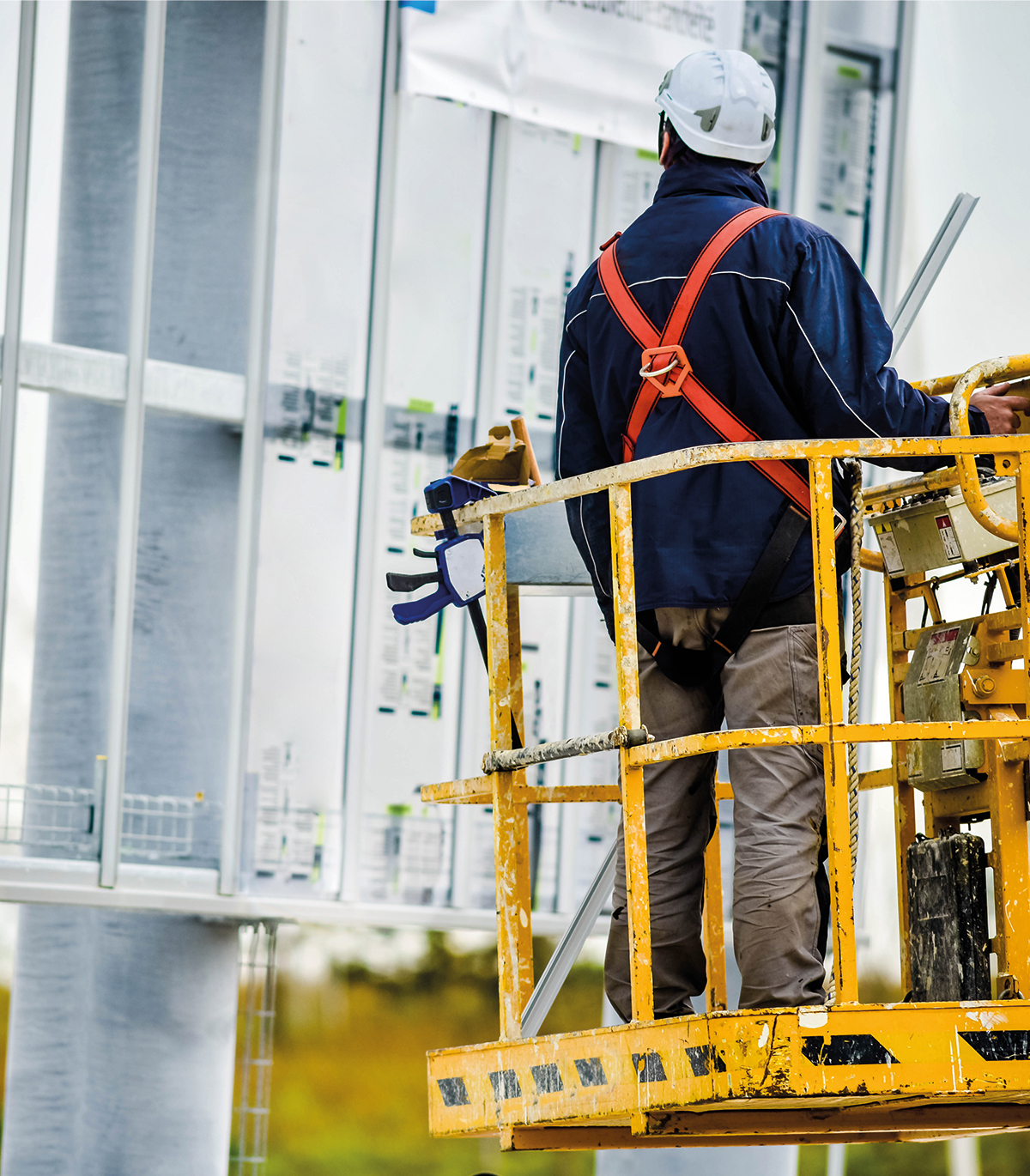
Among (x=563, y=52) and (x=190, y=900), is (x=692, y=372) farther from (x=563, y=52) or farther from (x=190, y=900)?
(x=563, y=52)

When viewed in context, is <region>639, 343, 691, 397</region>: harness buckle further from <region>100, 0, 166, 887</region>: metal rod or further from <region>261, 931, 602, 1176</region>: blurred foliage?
<region>261, 931, 602, 1176</region>: blurred foliage

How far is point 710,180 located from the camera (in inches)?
158

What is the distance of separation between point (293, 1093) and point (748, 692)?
26.0 metres

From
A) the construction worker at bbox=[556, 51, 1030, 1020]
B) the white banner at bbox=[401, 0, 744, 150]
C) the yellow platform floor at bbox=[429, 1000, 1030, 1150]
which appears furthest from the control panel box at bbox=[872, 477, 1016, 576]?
the white banner at bbox=[401, 0, 744, 150]

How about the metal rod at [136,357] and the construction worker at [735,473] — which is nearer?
the construction worker at [735,473]

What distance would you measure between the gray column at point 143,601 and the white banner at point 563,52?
39.2 inches

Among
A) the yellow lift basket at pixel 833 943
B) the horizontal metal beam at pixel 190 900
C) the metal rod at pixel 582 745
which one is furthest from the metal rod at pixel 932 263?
the horizontal metal beam at pixel 190 900

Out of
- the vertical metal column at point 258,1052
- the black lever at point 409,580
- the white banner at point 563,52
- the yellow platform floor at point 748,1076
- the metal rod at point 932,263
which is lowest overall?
the vertical metal column at point 258,1052

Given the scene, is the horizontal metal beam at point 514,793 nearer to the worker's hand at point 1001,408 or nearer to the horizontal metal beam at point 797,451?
the horizontal metal beam at point 797,451

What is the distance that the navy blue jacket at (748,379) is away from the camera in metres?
3.80

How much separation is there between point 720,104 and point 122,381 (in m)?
5.15

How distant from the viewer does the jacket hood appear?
158 inches

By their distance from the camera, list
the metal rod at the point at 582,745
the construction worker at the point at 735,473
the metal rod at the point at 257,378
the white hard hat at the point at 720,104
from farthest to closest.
A: the metal rod at the point at 257,378, the white hard hat at the point at 720,104, the construction worker at the point at 735,473, the metal rod at the point at 582,745

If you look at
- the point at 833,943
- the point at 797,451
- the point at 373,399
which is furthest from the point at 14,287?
the point at 833,943
